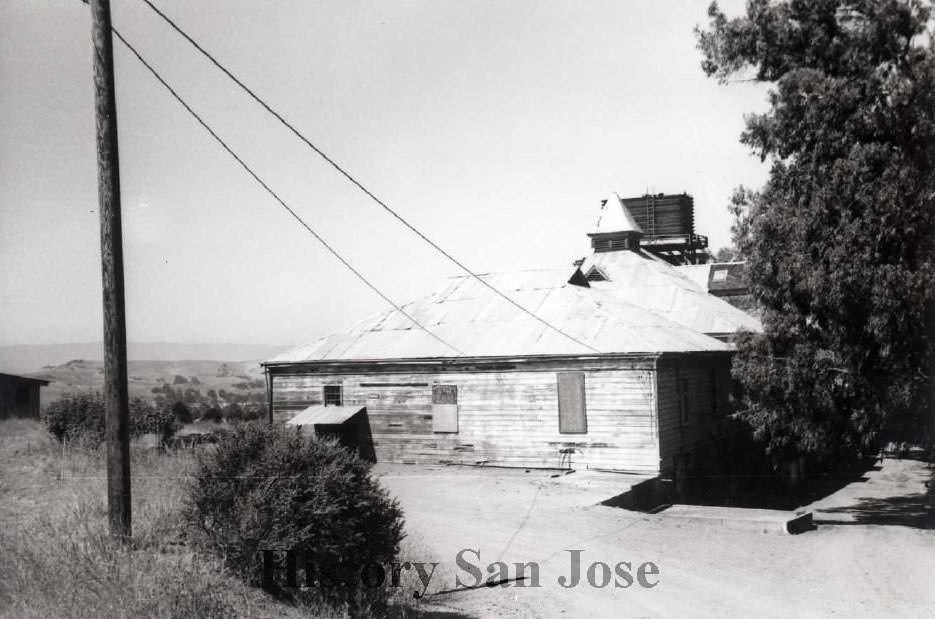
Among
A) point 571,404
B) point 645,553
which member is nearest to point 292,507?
point 645,553

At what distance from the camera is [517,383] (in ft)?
74.1

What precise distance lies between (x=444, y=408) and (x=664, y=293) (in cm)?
1626

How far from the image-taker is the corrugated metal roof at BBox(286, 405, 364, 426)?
79.5 feet

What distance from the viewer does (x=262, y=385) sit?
84.8m

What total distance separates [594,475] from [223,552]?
13429 mm

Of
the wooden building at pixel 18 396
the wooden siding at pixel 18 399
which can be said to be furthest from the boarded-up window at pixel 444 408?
the wooden building at pixel 18 396

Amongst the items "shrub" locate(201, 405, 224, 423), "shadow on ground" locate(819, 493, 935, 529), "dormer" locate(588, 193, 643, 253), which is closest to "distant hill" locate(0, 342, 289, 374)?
"shrub" locate(201, 405, 224, 423)

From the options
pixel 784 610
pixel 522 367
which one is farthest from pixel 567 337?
pixel 784 610

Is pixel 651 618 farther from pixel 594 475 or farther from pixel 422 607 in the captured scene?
pixel 594 475

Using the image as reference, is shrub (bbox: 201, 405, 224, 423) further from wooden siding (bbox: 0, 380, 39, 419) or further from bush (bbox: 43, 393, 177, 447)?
bush (bbox: 43, 393, 177, 447)

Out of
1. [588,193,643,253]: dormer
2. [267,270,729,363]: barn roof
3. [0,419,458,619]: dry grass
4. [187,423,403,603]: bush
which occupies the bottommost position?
[0,419,458,619]: dry grass

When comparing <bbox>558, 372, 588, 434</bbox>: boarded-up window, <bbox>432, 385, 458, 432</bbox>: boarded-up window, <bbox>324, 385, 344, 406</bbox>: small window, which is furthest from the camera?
<bbox>324, 385, 344, 406</bbox>: small window

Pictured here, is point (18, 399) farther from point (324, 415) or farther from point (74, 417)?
point (324, 415)

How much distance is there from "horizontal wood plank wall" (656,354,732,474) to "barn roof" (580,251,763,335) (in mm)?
4031
